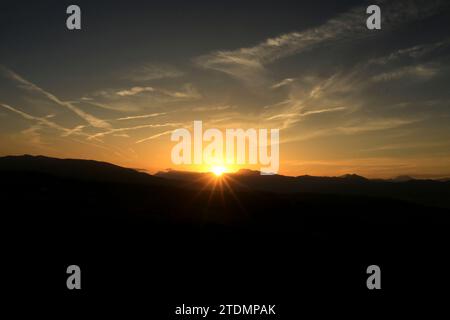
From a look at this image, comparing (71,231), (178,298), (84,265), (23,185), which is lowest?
(178,298)

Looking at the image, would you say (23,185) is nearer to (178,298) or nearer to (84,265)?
(84,265)

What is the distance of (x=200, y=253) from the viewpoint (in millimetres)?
22141

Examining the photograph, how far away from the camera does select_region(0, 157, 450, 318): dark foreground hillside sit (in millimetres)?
18141

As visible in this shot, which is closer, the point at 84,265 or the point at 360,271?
the point at 84,265

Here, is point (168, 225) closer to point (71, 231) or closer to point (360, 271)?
point (71, 231)

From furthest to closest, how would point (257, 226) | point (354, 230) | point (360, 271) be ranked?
point (354, 230), point (257, 226), point (360, 271)

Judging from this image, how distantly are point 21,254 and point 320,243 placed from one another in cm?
2026

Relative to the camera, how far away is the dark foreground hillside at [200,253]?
1814 cm

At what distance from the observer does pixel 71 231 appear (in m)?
23.1

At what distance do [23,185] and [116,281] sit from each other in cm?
2887

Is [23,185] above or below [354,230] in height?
above

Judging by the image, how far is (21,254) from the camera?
1950 cm
